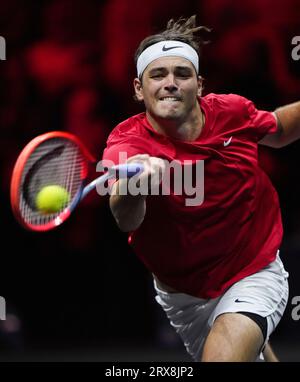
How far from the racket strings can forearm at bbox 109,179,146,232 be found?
1.10 ft

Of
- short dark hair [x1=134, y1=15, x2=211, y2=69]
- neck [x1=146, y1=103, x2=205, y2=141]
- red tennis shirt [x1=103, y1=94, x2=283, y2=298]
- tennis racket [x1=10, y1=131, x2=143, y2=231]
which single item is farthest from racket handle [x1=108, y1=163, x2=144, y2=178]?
short dark hair [x1=134, y1=15, x2=211, y2=69]

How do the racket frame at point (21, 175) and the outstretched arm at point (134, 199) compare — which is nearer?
the outstretched arm at point (134, 199)

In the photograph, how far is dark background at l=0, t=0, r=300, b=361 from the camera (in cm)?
692

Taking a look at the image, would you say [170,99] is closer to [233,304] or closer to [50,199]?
[50,199]

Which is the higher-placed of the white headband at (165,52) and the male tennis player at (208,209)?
the white headband at (165,52)

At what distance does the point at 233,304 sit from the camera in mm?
4609

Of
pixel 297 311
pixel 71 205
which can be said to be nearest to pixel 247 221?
pixel 71 205

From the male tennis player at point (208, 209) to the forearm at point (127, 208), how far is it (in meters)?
0.23

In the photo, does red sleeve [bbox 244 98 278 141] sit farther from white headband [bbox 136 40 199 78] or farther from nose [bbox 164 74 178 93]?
nose [bbox 164 74 178 93]

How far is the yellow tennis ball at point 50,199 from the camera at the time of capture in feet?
14.2

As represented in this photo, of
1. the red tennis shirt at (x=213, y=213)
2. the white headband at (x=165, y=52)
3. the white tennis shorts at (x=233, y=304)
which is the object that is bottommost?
the white tennis shorts at (x=233, y=304)

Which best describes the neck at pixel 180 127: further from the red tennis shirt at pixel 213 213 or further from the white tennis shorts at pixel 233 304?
the white tennis shorts at pixel 233 304

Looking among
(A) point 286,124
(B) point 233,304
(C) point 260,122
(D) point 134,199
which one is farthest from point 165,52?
(B) point 233,304

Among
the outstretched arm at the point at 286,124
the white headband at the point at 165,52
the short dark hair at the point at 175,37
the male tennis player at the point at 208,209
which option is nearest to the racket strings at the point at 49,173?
the male tennis player at the point at 208,209
